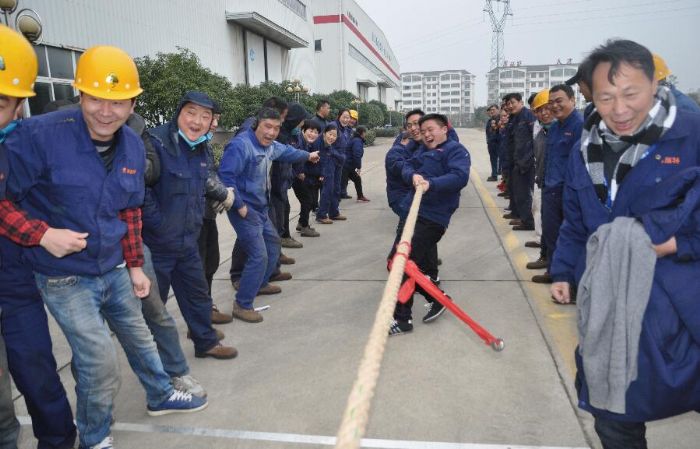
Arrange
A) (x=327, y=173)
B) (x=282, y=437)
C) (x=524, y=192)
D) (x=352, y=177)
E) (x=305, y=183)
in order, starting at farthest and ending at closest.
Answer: (x=352, y=177) → (x=327, y=173) → (x=305, y=183) → (x=524, y=192) → (x=282, y=437)

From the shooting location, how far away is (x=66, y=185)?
226 centimetres

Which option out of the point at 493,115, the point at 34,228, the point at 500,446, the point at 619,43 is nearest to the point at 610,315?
the point at 619,43

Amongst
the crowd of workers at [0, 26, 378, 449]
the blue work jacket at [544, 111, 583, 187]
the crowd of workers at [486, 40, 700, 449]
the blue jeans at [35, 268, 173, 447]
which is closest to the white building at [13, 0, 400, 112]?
the crowd of workers at [0, 26, 378, 449]

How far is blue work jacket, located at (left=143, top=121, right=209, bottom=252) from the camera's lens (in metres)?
3.20

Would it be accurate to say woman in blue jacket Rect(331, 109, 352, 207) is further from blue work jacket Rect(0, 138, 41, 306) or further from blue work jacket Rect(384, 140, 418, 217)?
blue work jacket Rect(0, 138, 41, 306)

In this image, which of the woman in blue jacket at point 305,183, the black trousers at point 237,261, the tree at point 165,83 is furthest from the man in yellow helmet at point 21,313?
the tree at point 165,83

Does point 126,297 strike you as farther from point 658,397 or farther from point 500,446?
point 658,397

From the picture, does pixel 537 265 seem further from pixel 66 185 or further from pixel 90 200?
pixel 66 185

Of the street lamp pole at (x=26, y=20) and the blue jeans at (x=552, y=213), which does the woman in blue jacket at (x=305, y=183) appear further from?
the street lamp pole at (x=26, y=20)

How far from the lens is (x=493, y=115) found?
1336 centimetres

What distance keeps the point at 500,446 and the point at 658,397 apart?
1073 millimetres

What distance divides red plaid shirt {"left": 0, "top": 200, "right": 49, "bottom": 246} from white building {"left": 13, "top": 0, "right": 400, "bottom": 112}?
1168cm

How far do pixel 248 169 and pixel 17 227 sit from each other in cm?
254

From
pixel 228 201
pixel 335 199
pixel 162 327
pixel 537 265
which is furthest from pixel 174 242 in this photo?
pixel 335 199
